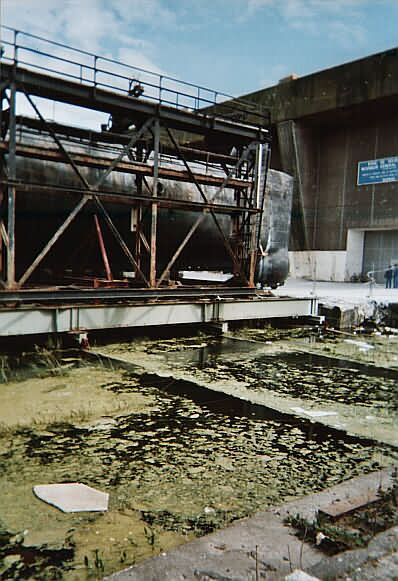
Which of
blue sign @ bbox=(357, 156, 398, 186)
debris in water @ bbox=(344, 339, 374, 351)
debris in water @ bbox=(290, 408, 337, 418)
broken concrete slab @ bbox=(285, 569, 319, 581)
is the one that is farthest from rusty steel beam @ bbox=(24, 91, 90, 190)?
blue sign @ bbox=(357, 156, 398, 186)

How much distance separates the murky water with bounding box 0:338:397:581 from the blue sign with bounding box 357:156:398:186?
20341 millimetres

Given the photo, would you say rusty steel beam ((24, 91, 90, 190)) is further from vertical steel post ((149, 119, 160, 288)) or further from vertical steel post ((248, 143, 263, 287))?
vertical steel post ((248, 143, 263, 287))

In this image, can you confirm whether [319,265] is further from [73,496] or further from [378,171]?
[73,496]

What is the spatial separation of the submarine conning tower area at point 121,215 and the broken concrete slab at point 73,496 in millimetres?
4317

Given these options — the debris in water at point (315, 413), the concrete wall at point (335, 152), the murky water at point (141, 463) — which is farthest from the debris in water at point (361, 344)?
the concrete wall at point (335, 152)

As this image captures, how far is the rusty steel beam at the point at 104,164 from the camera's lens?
810 centimetres

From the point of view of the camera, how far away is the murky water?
2820 mm

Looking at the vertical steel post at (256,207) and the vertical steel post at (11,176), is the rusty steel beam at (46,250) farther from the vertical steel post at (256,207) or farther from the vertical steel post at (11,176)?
the vertical steel post at (256,207)

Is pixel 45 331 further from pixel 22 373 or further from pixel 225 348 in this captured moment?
pixel 225 348

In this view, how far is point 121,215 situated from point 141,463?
300 inches

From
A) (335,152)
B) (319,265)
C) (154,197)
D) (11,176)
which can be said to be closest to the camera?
(11,176)

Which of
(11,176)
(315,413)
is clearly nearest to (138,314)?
(11,176)

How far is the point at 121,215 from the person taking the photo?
1080cm

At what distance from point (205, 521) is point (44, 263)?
894 centimetres
